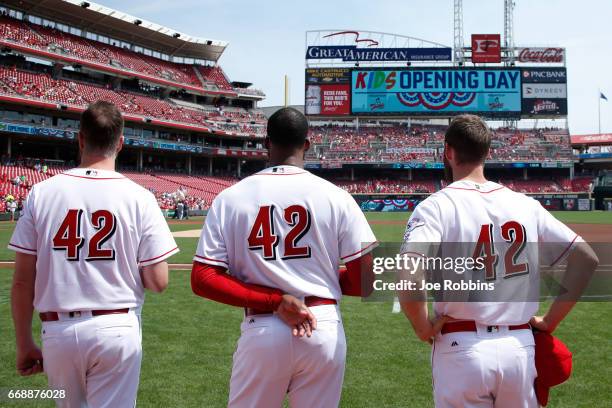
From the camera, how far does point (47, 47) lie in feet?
151

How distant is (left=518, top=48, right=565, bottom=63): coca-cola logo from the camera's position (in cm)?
5766

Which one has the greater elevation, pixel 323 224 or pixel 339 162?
pixel 339 162

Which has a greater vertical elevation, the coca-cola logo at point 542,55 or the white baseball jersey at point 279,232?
the coca-cola logo at point 542,55

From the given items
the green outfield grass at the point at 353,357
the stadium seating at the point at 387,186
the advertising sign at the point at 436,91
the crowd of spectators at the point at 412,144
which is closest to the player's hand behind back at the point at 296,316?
the green outfield grass at the point at 353,357

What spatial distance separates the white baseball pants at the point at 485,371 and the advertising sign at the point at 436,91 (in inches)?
2233

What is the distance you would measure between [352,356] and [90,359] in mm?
3925

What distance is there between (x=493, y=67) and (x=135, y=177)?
4109 centimetres

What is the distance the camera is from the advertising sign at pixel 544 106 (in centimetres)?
5662

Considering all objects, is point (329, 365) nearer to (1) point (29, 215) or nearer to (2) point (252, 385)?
A: (2) point (252, 385)

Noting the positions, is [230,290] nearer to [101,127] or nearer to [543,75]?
[101,127]

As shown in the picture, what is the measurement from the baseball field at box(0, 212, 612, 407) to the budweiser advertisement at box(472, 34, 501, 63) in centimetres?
5349

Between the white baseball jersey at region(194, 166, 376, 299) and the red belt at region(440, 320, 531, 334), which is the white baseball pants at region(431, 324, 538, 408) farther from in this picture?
the white baseball jersey at region(194, 166, 376, 299)

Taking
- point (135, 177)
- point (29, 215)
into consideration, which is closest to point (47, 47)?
point (135, 177)

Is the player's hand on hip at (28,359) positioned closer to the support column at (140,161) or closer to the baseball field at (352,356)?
the baseball field at (352,356)
